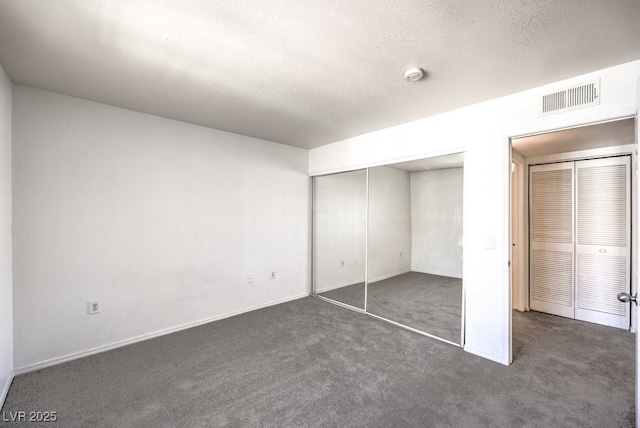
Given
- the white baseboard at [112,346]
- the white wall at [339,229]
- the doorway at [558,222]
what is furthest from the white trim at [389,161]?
the white baseboard at [112,346]

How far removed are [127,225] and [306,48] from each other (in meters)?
2.45

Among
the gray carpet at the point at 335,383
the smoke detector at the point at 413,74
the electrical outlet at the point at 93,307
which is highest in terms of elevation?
the smoke detector at the point at 413,74

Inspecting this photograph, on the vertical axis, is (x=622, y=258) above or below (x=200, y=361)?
above

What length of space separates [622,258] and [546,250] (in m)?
0.70

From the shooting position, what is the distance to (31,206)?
2.34 metres

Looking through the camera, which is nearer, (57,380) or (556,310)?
(57,380)

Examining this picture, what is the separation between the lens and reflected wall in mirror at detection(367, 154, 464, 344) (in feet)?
9.62

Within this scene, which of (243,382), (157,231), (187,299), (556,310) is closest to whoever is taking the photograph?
(243,382)

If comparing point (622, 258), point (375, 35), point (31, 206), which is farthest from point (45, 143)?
point (622, 258)

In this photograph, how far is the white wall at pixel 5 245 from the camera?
2.00 metres

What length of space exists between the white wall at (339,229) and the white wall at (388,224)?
0.42 ft

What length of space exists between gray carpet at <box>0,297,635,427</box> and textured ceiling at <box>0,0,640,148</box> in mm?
2388

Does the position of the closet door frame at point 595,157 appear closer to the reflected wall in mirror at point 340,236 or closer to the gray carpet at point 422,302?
the gray carpet at point 422,302

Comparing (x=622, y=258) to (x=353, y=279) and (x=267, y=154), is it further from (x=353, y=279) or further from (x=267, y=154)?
(x=267, y=154)
